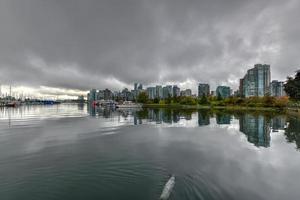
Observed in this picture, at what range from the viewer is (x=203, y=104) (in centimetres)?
19088

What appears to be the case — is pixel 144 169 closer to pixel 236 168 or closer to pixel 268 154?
pixel 236 168

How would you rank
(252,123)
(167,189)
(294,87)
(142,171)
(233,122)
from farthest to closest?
1. (294,87)
2. (233,122)
3. (252,123)
4. (142,171)
5. (167,189)

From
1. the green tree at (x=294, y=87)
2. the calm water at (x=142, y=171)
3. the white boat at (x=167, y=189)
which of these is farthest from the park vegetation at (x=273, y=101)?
the white boat at (x=167, y=189)

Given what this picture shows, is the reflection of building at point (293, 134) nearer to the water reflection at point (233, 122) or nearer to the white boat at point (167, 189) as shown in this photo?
the water reflection at point (233, 122)

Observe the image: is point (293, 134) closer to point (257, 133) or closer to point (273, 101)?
point (257, 133)

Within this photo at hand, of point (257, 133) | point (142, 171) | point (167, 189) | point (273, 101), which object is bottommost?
point (257, 133)

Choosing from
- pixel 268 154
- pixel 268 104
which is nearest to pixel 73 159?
pixel 268 154

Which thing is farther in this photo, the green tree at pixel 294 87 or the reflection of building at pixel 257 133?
the green tree at pixel 294 87

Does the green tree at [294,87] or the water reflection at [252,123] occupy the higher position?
the green tree at [294,87]

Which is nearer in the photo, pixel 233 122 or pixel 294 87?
pixel 233 122

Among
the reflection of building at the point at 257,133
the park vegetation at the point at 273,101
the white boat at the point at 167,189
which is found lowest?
the reflection of building at the point at 257,133

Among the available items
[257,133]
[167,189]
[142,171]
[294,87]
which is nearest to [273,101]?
[294,87]

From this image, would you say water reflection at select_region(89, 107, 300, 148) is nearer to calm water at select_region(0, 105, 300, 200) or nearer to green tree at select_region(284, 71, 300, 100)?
calm water at select_region(0, 105, 300, 200)

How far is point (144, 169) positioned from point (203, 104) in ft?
592
